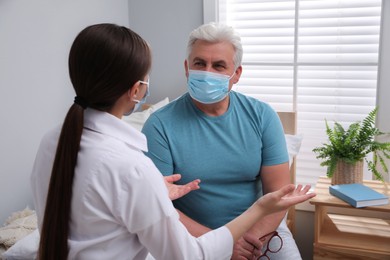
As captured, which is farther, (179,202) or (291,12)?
(291,12)

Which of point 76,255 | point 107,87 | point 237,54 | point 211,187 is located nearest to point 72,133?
point 107,87

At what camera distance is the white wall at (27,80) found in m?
1.77

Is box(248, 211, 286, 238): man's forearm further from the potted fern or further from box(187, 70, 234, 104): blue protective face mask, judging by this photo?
the potted fern

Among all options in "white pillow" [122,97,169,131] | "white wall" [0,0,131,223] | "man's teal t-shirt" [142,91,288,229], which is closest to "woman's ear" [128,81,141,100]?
"man's teal t-shirt" [142,91,288,229]

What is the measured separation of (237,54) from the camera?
1.62m

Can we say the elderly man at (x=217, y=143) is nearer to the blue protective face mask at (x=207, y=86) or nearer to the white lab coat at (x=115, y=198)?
Result: the blue protective face mask at (x=207, y=86)

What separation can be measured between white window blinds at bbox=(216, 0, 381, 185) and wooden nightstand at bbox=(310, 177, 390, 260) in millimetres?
290

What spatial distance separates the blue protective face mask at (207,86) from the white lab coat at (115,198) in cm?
61

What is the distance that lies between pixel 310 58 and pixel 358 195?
839 mm

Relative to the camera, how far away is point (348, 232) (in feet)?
6.70

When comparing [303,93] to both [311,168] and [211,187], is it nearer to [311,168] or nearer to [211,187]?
[311,168]

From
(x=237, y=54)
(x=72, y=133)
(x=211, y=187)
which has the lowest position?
(x=211, y=187)

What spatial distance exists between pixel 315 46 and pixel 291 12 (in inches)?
9.0

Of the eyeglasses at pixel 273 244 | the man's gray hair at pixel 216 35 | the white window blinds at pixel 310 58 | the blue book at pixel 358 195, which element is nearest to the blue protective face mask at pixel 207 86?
the man's gray hair at pixel 216 35
